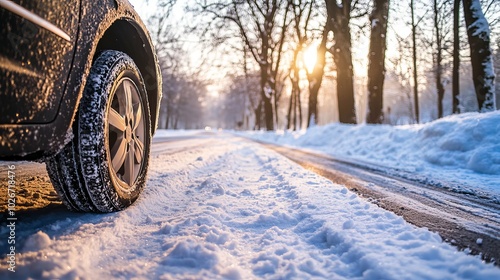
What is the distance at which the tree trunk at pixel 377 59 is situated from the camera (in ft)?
32.7

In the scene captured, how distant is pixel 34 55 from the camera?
1.16m

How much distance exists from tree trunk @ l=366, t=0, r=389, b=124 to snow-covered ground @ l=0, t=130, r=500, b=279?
9253 millimetres

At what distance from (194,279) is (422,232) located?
1.09m

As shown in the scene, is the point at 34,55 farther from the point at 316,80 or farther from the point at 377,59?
the point at 316,80

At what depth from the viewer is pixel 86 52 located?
1.43 meters

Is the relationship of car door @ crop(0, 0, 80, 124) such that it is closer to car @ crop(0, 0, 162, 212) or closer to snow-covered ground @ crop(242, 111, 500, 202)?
car @ crop(0, 0, 162, 212)

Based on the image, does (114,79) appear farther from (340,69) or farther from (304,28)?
(304,28)

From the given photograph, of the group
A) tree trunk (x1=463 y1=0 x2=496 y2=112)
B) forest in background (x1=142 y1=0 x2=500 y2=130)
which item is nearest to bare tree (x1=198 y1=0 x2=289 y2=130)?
forest in background (x1=142 y1=0 x2=500 y2=130)

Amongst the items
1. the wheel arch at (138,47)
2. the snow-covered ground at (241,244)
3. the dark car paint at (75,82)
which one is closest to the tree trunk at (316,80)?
the wheel arch at (138,47)

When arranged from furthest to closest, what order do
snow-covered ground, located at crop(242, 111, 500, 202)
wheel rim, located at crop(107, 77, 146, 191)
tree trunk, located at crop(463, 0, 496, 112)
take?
tree trunk, located at crop(463, 0, 496, 112)
snow-covered ground, located at crop(242, 111, 500, 202)
wheel rim, located at crop(107, 77, 146, 191)

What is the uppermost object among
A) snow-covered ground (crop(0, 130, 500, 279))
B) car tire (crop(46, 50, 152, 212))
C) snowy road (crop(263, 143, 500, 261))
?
car tire (crop(46, 50, 152, 212))

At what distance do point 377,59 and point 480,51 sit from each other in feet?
10.5

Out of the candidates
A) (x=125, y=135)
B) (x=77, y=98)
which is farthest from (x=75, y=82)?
Result: (x=125, y=135)

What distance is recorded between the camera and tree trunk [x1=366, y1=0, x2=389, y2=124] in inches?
393
